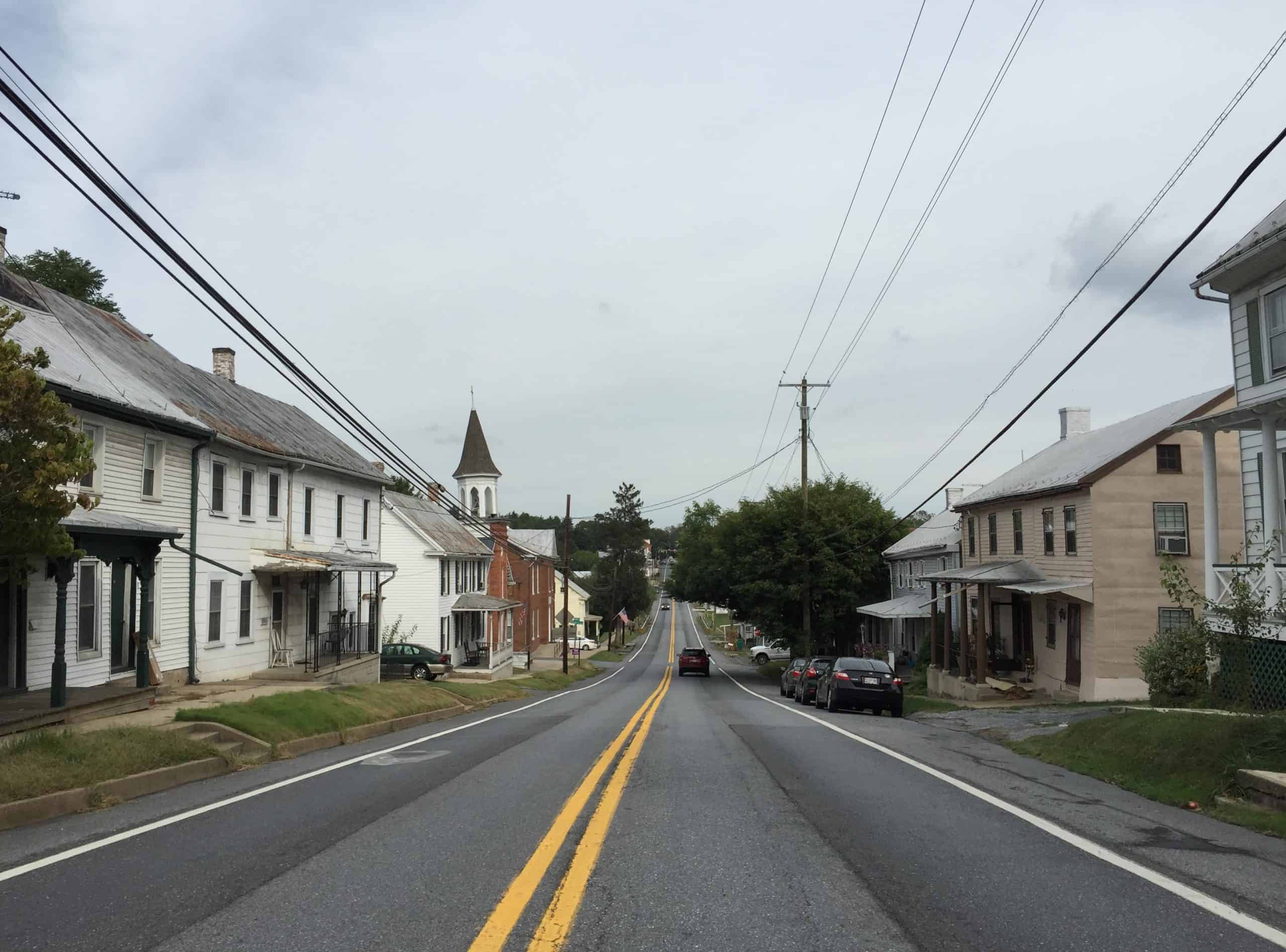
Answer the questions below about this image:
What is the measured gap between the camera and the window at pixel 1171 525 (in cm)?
2745

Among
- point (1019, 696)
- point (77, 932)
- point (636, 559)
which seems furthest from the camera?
point (636, 559)

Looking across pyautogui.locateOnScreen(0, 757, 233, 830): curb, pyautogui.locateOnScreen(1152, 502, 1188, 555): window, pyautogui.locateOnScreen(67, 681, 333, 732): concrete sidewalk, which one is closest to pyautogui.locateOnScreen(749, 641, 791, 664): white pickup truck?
pyautogui.locateOnScreen(1152, 502, 1188, 555): window

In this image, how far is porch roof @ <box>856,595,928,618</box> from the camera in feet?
136

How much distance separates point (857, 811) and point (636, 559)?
104 metres

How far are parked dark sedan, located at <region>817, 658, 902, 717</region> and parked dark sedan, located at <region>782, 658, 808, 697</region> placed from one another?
21.1 feet

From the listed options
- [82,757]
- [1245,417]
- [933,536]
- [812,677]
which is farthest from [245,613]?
[933,536]

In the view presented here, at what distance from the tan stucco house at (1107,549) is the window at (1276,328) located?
6949 millimetres

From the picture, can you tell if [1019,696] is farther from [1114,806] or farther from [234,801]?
[234,801]

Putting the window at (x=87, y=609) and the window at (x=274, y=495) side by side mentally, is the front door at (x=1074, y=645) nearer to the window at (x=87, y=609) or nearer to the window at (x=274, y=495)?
the window at (x=274, y=495)

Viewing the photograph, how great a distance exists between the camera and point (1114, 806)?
963 centimetres

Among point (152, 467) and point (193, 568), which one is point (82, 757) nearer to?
point (152, 467)

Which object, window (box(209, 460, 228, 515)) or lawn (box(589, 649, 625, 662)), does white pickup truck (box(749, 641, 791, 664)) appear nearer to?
lawn (box(589, 649, 625, 662))

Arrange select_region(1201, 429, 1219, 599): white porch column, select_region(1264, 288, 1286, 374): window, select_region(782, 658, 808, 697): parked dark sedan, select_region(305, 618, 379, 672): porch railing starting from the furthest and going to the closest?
1. select_region(782, 658, 808, 697): parked dark sedan
2. select_region(305, 618, 379, 672): porch railing
3. select_region(1201, 429, 1219, 599): white porch column
4. select_region(1264, 288, 1286, 374): window

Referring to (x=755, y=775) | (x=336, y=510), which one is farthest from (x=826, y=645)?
(x=755, y=775)
